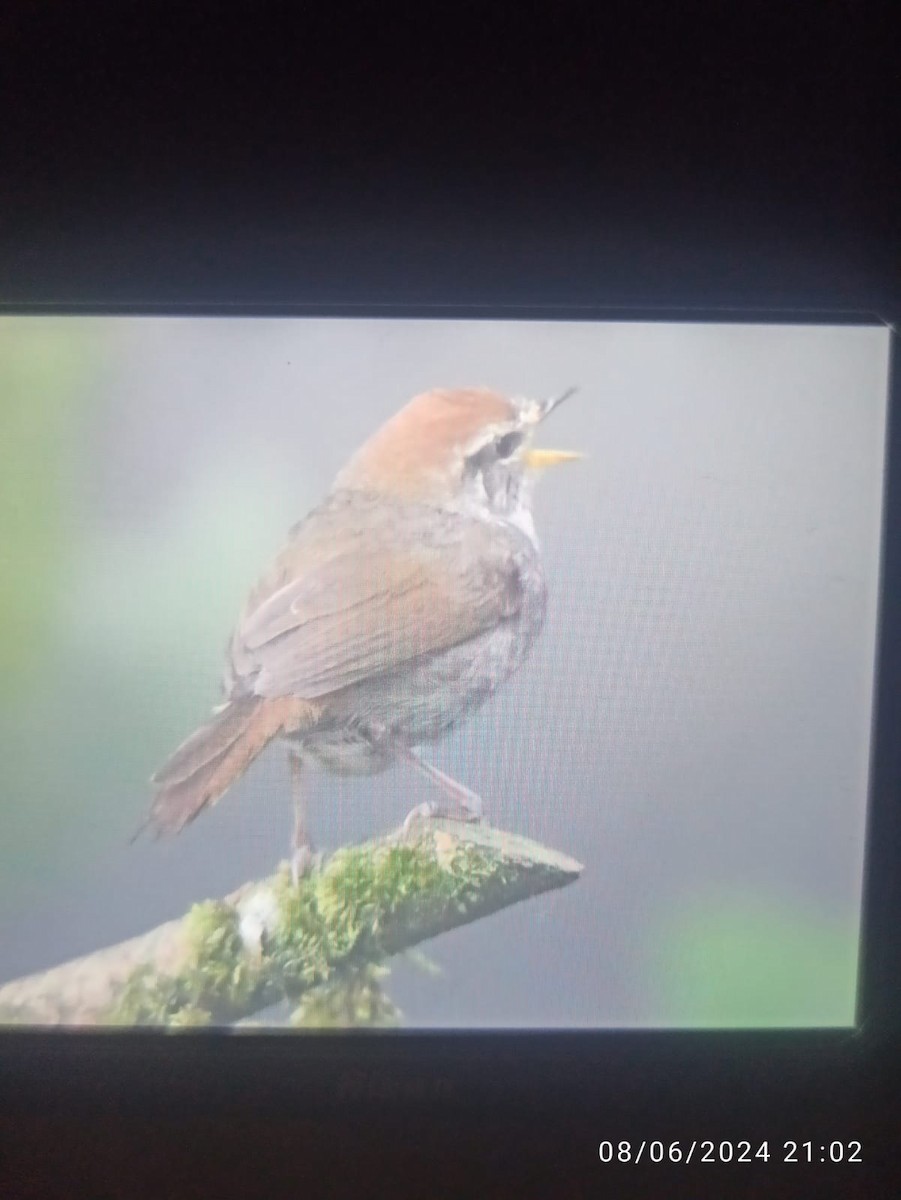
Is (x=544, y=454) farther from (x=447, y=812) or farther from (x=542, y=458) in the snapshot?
(x=447, y=812)

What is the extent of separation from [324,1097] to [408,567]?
56 centimetres

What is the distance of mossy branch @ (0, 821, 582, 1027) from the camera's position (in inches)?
31.8

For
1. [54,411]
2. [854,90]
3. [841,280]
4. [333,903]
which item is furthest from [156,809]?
[854,90]

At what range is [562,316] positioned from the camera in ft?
2.62

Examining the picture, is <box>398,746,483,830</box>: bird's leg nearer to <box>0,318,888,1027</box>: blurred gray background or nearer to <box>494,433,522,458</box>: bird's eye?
<box>0,318,888,1027</box>: blurred gray background

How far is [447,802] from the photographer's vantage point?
809 millimetres

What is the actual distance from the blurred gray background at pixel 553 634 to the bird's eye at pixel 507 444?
0.13 feet

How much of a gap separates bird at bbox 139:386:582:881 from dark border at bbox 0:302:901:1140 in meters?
0.22

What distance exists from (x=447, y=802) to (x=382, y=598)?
0.22 meters

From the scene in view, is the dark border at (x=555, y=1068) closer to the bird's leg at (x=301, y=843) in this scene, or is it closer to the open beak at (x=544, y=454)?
the bird's leg at (x=301, y=843)

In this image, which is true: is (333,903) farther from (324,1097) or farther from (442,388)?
(442,388)

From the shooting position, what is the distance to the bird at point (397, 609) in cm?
79
